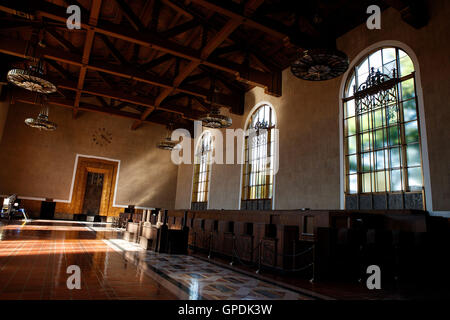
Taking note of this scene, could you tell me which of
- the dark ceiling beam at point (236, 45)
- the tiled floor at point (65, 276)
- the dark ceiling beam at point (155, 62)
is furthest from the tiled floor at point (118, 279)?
the dark ceiling beam at point (155, 62)

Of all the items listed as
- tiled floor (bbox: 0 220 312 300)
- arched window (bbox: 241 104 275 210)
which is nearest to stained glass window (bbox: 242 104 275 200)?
arched window (bbox: 241 104 275 210)

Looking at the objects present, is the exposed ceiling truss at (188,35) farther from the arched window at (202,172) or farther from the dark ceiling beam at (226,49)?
the arched window at (202,172)

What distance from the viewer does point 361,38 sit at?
8547mm

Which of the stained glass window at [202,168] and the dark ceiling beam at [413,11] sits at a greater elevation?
the dark ceiling beam at [413,11]

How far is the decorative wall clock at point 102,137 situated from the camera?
1830cm

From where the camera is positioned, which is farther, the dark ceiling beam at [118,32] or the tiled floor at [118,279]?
the dark ceiling beam at [118,32]

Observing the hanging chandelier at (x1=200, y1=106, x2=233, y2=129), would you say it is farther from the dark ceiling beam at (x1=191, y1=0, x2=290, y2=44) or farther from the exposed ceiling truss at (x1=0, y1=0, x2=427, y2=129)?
the dark ceiling beam at (x1=191, y1=0, x2=290, y2=44)

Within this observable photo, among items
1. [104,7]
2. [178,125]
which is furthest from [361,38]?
[178,125]

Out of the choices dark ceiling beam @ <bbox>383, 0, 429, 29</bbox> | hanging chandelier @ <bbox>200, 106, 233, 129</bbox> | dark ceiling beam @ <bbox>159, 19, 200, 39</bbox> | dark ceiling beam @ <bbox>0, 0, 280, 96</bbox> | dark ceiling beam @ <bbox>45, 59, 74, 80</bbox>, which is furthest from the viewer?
dark ceiling beam @ <bbox>45, 59, 74, 80</bbox>

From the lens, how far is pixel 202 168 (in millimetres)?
17203

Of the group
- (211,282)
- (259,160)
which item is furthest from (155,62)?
(211,282)

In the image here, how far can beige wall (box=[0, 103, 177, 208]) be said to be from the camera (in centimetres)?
1605

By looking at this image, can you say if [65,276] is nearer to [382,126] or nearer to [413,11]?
[382,126]

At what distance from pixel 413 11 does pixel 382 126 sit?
2779 mm
